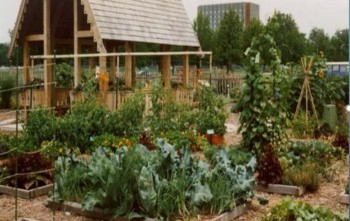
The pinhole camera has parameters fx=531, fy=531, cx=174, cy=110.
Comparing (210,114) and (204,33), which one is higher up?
(204,33)

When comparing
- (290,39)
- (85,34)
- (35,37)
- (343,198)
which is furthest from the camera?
(290,39)

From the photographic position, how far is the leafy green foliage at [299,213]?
548cm

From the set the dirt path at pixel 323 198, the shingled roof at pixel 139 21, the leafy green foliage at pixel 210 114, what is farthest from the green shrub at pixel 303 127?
the shingled roof at pixel 139 21

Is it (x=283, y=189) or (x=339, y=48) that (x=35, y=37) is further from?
(x=339, y=48)

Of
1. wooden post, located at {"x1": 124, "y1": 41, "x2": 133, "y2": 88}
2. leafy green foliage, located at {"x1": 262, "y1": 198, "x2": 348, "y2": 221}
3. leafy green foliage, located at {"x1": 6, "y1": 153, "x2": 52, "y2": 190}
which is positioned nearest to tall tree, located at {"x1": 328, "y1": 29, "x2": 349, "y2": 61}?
wooden post, located at {"x1": 124, "y1": 41, "x2": 133, "y2": 88}

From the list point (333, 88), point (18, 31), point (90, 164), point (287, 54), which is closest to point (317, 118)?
point (333, 88)

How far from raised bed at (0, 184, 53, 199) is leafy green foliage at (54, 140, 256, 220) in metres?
0.68

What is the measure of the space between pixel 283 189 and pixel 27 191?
3.52m

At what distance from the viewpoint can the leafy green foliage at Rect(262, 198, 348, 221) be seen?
5484mm

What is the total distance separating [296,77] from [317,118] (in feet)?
5.02

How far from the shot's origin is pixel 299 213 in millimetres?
5559

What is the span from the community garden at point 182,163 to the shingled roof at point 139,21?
3.09 metres

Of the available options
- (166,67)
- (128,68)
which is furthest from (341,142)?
(166,67)

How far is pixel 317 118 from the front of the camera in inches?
521
